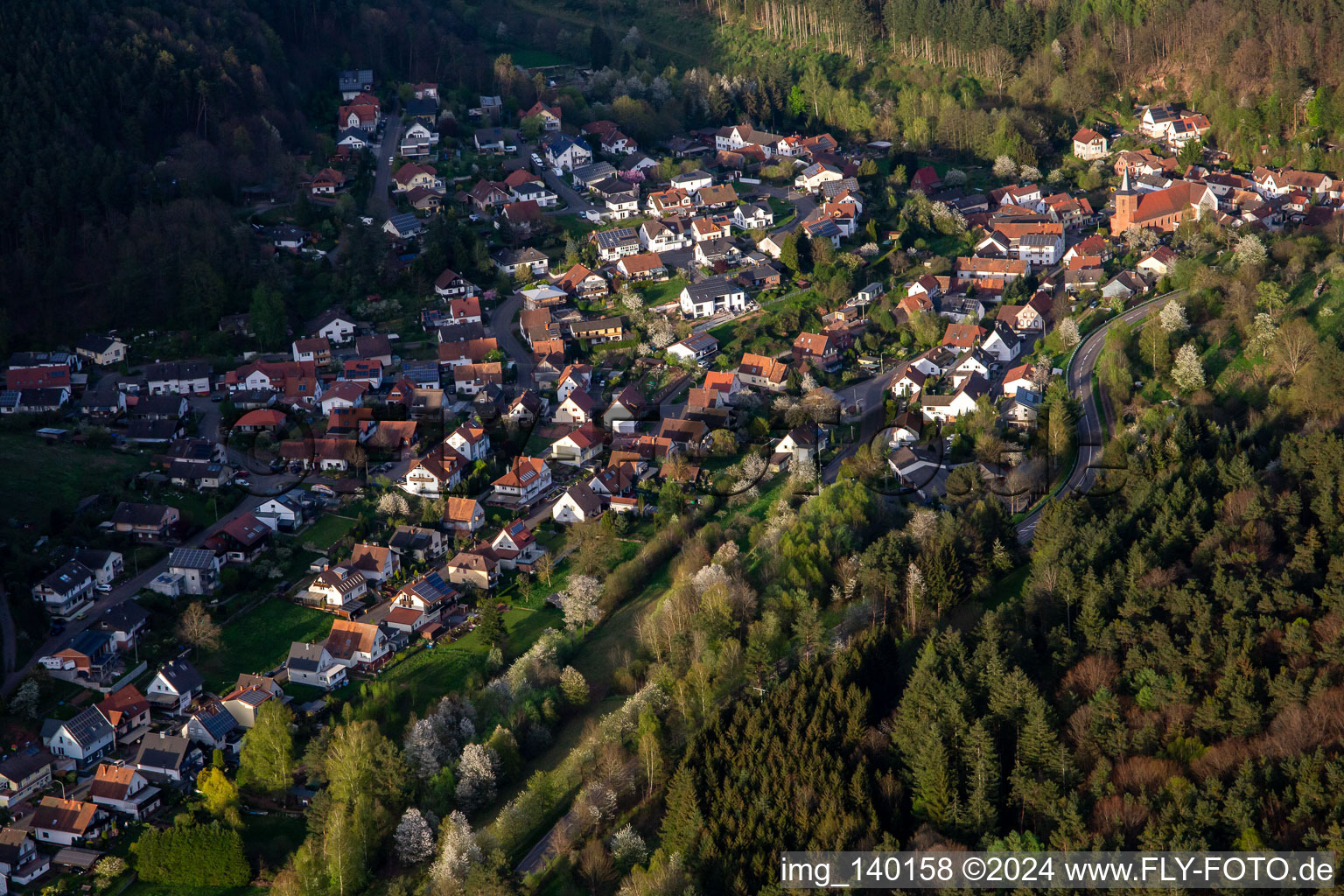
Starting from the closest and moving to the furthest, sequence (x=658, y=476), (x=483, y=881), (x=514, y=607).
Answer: (x=483, y=881), (x=514, y=607), (x=658, y=476)

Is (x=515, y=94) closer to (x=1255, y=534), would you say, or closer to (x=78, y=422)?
(x=78, y=422)

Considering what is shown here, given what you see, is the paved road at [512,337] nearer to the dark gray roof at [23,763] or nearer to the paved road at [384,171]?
the paved road at [384,171]

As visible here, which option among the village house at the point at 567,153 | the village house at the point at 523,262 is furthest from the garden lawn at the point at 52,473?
the village house at the point at 567,153

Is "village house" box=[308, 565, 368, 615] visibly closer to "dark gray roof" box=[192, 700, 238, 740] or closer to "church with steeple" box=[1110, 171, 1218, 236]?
"dark gray roof" box=[192, 700, 238, 740]

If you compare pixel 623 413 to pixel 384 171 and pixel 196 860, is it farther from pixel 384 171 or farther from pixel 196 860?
pixel 384 171

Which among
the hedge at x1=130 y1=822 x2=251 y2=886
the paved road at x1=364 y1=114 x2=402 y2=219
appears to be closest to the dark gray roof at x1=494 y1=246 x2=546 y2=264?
the paved road at x1=364 y1=114 x2=402 y2=219

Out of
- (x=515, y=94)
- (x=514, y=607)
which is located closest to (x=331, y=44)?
(x=515, y=94)
